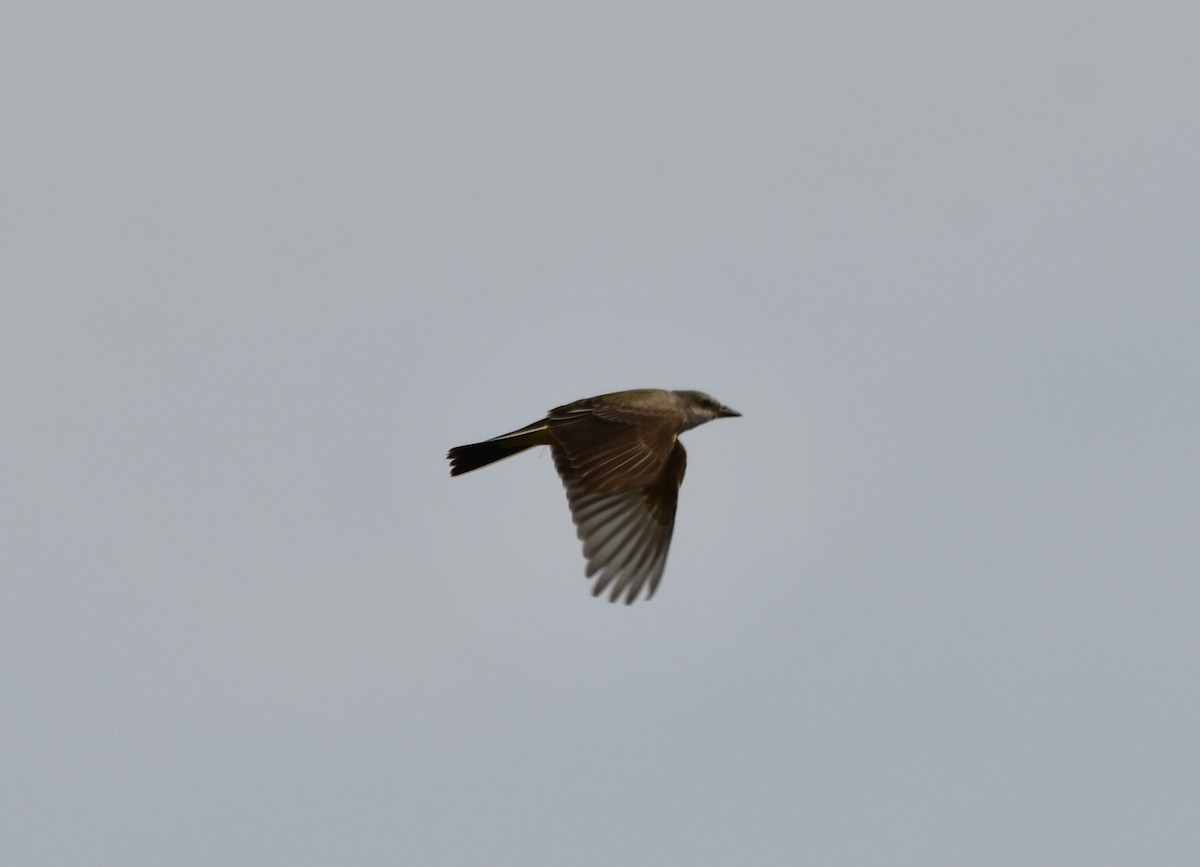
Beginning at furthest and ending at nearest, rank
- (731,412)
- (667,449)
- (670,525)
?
(731,412), (670,525), (667,449)

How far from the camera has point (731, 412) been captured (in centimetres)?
1681

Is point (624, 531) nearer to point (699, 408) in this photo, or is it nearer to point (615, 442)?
point (615, 442)

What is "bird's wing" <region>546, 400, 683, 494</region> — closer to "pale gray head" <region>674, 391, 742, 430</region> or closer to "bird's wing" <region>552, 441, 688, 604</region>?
"bird's wing" <region>552, 441, 688, 604</region>

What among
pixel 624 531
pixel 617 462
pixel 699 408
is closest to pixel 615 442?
pixel 617 462

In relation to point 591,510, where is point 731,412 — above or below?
above

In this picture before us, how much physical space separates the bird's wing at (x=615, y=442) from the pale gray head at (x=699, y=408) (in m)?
0.97

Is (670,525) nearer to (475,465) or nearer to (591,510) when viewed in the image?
Result: (591,510)

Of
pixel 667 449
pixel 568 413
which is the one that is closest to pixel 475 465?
pixel 568 413

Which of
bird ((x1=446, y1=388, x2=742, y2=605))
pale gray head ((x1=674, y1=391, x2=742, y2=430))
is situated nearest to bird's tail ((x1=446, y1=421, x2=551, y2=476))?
bird ((x1=446, y1=388, x2=742, y2=605))

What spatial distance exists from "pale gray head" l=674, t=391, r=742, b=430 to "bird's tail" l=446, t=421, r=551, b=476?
147 cm

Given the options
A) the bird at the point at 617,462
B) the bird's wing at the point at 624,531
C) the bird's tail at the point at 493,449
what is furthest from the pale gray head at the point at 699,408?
the bird's tail at the point at 493,449

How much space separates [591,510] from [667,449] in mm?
1128

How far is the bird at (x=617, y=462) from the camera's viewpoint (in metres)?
14.3

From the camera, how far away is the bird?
46.8 ft
